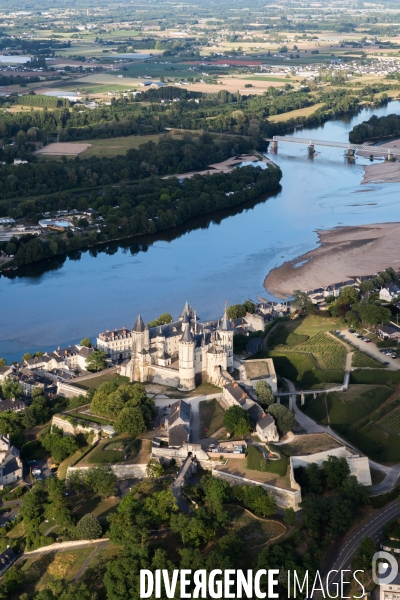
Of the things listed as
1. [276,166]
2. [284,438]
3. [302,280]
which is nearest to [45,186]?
[276,166]

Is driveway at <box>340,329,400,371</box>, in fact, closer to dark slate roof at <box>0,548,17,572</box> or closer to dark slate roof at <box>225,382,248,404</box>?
dark slate roof at <box>225,382,248,404</box>

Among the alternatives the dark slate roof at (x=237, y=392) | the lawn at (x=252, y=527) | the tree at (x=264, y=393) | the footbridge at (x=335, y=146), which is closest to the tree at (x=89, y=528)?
the lawn at (x=252, y=527)

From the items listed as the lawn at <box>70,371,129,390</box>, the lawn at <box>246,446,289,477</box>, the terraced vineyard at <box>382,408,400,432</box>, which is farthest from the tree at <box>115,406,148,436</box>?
the terraced vineyard at <box>382,408,400,432</box>

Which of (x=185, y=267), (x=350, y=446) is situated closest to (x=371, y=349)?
(x=350, y=446)

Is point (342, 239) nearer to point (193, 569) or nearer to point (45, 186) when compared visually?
point (45, 186)

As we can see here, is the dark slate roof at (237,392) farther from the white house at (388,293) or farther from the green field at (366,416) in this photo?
the white house at (388,293)

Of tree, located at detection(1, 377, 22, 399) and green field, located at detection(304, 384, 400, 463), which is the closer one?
green field, located at detection(304, 384, 400, 463)
